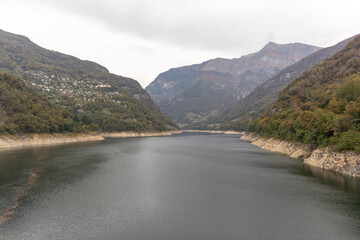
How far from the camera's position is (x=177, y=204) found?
31.5 m

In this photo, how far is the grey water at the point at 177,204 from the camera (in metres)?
23.3

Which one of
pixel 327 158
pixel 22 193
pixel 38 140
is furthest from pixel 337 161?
pixel 38 140

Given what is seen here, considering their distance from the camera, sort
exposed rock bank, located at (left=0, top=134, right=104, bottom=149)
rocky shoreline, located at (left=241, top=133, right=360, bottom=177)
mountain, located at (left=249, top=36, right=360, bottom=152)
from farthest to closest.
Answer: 1. exposed rock bank, located at (left=0, top=134, right=104, bottom=149)
2. mountain, located at (left=249, top=36, right=360, bottom=152)
3. rocky shoreline, located at (left=241, top=133, right=360, bottom=177)

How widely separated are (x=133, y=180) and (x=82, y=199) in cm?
1325

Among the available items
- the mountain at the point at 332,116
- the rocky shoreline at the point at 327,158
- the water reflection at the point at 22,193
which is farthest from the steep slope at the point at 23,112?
the rocky shoreline at the point at 327,158

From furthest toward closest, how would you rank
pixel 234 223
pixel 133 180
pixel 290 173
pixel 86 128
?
pixel 86 128 → pixel 290 173 → pixel 133 180 → pixel 234 223

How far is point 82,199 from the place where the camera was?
3362cm

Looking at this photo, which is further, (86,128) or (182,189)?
(86,128)

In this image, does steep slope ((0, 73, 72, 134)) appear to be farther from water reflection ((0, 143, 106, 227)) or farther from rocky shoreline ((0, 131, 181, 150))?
water reflection ((0, 143, 106, 227))

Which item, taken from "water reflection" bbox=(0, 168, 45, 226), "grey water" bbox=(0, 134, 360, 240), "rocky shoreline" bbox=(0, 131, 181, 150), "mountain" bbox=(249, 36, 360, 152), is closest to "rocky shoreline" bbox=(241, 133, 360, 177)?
"mountain" bbox=(249, 36, 360, 152)

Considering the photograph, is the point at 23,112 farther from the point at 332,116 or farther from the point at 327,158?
the point at 332,116

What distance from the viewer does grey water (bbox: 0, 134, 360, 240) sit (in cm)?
2334

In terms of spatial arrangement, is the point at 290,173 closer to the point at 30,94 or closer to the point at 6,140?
the point at 6,140

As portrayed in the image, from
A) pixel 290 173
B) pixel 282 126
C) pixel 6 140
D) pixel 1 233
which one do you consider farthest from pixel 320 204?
pixel 6 140
